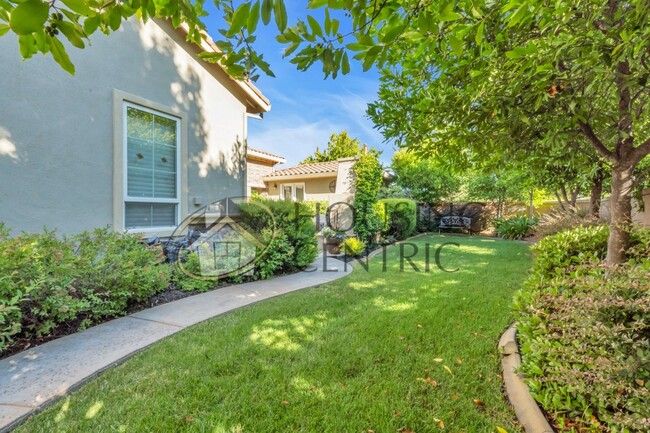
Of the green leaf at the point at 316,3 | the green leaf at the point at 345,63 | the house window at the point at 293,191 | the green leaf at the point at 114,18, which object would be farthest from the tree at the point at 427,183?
the green leaf at the point at 114,18

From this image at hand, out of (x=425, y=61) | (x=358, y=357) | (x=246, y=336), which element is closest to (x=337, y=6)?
(x=425, y=61)

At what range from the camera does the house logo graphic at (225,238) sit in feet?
18.9

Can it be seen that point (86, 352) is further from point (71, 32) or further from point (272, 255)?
point (272, 255)

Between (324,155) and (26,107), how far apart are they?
27.4 meters

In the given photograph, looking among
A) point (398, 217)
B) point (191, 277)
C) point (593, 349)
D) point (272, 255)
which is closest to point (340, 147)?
point (398, 217)

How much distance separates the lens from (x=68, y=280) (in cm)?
360

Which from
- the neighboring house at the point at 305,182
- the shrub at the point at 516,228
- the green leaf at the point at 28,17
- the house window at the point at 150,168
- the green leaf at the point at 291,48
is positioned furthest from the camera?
the neighboring house at the point at 305,182

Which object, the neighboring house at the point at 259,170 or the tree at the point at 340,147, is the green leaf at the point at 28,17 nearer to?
the neighboring house at the point at 259,170

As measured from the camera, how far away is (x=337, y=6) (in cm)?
138

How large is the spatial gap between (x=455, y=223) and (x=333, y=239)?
9.22m

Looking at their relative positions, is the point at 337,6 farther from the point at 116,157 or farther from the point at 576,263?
the point at 116,157

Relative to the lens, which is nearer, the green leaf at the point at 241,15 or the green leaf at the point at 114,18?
the green leaf at the point at 241,15

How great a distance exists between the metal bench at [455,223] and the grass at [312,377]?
12.6 metres

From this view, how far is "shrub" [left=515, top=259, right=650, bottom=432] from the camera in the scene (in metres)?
1.78
